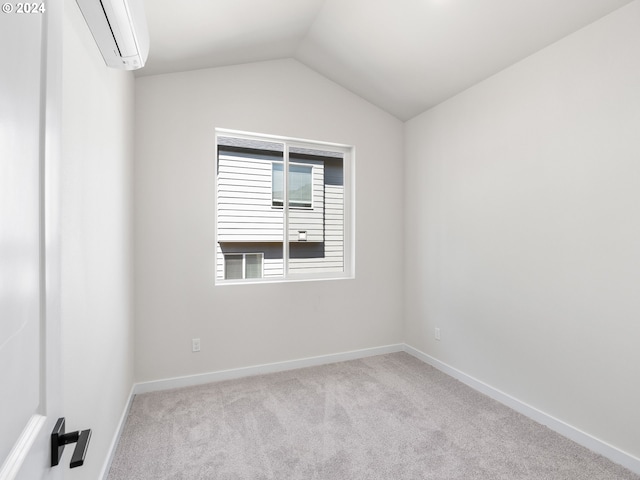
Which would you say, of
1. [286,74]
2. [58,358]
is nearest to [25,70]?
[58,358]

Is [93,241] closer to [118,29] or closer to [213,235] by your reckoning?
[118,29]

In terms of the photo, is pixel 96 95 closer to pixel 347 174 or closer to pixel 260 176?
pixel 260 176

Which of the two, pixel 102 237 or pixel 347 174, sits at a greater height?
pixel 347 174

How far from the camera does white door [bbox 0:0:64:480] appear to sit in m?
0.48

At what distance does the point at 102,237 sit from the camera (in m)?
1.75

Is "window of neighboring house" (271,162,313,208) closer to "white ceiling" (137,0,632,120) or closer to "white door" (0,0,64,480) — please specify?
"white ceiling" (137,0,632,120)

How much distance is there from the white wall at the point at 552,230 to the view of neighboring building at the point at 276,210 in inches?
42.4

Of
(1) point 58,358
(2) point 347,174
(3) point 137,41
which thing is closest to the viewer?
(1) point 58,358

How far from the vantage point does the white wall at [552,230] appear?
1.88 metres

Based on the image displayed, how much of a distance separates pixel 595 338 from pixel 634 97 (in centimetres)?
137

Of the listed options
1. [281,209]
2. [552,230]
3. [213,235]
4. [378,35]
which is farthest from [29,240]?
[281,209]

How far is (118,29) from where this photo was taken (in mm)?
1351

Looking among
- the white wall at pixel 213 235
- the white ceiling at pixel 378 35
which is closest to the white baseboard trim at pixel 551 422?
the white wall at pixel 213 235

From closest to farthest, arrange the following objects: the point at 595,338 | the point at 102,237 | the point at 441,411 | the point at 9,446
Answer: the point at 9,446
the point at 102,237
the point at 595,338
the point at 441,411
